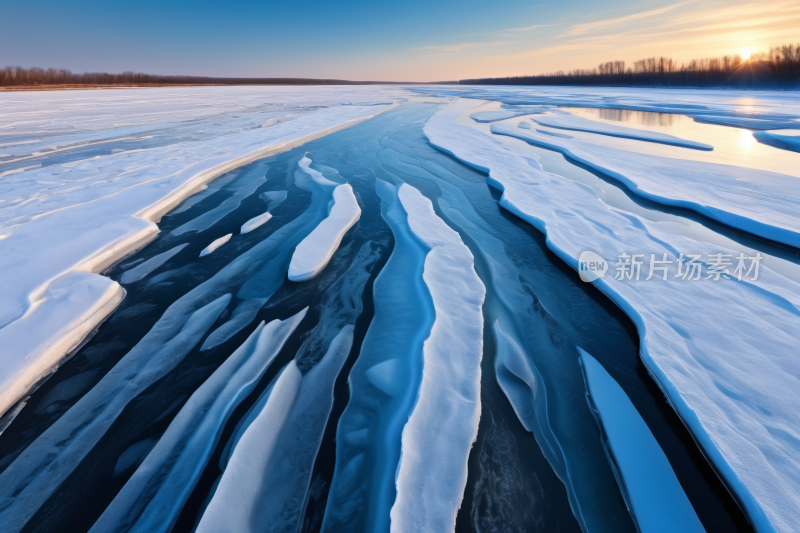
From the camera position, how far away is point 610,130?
7898mm

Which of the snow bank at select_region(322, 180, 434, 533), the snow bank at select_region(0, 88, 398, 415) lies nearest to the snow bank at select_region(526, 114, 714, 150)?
the snow bank at select_region(0, 88, 398, 415)

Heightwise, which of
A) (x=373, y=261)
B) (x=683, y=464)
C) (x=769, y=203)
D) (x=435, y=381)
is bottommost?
(x=683, y=464)

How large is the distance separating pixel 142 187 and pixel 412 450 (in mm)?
4549

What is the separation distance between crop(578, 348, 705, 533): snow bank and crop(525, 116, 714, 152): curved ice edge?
615 cm

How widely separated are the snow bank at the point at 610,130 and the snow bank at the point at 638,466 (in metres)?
6.27

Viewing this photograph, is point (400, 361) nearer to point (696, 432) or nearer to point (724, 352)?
point (696, 432)

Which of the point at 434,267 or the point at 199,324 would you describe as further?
the point at 434,267

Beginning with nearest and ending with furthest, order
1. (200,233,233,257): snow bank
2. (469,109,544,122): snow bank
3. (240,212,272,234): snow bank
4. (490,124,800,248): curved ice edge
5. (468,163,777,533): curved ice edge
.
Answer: (468,163,777,533): curved ice edge
(490,124,800,248): curved ice edge
(200,233,233,257): snow bank
(240,212,272,234): snow bank
(469,109,544,122): snow bank

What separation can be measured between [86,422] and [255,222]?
2.29 meters

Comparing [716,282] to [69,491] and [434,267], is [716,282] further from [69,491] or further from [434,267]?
[69,491]

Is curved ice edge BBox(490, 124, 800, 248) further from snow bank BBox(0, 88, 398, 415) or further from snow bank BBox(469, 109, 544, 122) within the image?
snow bank BBox(469, 109, 544, 122)

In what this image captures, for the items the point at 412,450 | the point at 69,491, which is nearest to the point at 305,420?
the point at 412,450

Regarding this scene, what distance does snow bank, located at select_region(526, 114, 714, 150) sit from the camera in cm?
645

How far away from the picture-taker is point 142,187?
4398mm
